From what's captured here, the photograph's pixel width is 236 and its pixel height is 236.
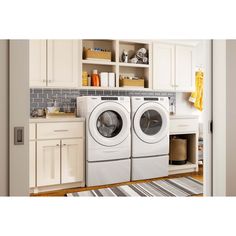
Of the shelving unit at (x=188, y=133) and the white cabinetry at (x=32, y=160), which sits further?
the shelving unit at (x=188, y=133)

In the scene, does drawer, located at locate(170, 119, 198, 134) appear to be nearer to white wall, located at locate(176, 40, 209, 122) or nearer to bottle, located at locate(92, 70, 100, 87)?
white wall, located at locate(176, 40, 209, 122)

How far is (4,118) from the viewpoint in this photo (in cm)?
101

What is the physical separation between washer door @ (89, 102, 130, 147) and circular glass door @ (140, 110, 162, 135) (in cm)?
30

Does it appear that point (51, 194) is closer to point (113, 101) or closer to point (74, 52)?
point (113, 101)

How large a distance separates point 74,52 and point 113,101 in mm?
910

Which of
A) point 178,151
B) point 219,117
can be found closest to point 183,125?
point 178,151

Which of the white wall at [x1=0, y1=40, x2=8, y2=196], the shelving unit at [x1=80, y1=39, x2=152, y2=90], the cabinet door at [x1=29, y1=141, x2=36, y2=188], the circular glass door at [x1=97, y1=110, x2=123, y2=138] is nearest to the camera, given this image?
the white wall at [x1=0, y1=40, x2=8, y2=196]

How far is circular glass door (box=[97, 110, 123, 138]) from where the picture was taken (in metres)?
Answer: 3.35

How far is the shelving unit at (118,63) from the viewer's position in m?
3.77

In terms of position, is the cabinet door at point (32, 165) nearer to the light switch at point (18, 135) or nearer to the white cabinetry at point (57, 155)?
the white cabinetry at point (57, 155)

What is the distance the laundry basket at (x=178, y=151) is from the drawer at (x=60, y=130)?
5.39 ft

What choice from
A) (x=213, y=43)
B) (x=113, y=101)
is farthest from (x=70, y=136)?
(x=213, y=43)

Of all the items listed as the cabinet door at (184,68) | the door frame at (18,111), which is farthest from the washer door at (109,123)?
the door frame at (18,111)

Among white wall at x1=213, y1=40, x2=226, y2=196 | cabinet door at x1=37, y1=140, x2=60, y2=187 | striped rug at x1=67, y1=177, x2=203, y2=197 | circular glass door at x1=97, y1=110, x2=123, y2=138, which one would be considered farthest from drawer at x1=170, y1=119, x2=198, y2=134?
white wall at x1=213, y1=40, x2=226, y2=196
